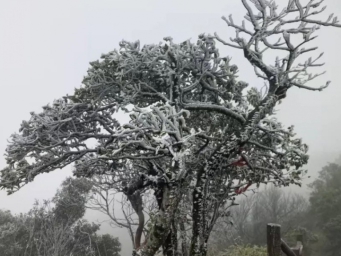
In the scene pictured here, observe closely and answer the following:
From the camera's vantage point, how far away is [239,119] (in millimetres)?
3297

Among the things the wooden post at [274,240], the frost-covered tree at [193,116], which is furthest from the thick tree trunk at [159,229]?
the wooden post at [274,240]

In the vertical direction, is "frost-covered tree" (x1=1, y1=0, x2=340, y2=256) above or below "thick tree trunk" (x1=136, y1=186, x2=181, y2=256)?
above

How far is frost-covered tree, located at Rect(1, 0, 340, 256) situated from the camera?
293 cm

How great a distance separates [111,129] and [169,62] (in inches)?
38.4

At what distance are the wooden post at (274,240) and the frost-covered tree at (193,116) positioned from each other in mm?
636

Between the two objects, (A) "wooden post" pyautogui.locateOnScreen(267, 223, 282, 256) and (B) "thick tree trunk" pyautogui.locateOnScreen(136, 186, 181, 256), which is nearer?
(B) "thick tree trunk" pyautogui.locateOnScreen(136, 186, 181, 256)

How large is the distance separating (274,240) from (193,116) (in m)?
1.68

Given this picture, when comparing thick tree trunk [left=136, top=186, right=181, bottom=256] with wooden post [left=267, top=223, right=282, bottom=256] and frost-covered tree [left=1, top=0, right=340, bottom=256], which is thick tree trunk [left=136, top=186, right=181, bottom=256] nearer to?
frost-covered tree [left=1, top=0, right=340, bottom=256]

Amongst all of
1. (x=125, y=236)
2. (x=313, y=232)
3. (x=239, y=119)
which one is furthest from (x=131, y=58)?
(x=313, y=232)

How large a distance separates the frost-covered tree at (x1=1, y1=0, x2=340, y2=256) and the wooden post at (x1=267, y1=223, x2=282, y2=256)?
25.1 inches

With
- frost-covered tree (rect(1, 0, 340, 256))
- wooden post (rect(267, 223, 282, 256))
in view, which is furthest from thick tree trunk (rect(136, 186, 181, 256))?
wooden post (rect(267, 223, 282, 256))

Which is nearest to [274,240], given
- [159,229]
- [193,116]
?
[159,229]

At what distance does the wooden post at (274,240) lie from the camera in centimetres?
271

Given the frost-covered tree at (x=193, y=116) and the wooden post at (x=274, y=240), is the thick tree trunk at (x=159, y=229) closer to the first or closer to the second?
the frost-covered tree at (x=193, y=116)
